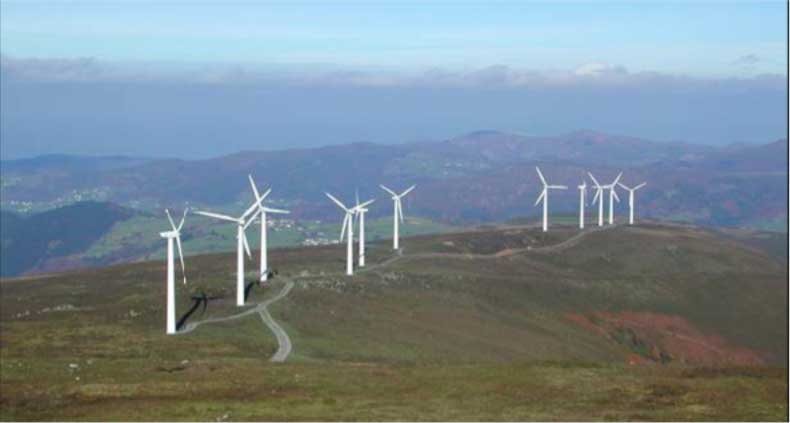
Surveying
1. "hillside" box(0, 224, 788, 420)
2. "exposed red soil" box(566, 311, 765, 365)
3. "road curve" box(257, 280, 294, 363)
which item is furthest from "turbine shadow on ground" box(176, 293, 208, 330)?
"exposed red soil" box(566, 311, 765, 365)

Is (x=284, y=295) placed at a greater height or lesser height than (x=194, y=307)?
greater

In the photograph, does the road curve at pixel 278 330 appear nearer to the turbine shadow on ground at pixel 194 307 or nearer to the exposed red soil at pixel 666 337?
the turbine shadow on ground at pixel 194 307

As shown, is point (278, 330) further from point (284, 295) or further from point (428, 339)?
point (284, 295)

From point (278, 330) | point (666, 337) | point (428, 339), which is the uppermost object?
point (278, 330)

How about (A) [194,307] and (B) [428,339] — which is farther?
(A) [194,307]

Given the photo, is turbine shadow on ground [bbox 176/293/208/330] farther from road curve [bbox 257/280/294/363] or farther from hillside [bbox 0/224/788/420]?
road curve [bbox 257/280/294/363]

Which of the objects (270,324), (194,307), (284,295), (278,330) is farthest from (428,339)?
(194,307)

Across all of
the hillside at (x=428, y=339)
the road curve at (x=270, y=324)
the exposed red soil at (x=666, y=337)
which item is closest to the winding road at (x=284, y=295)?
the road curve at (x=270, y=324)
